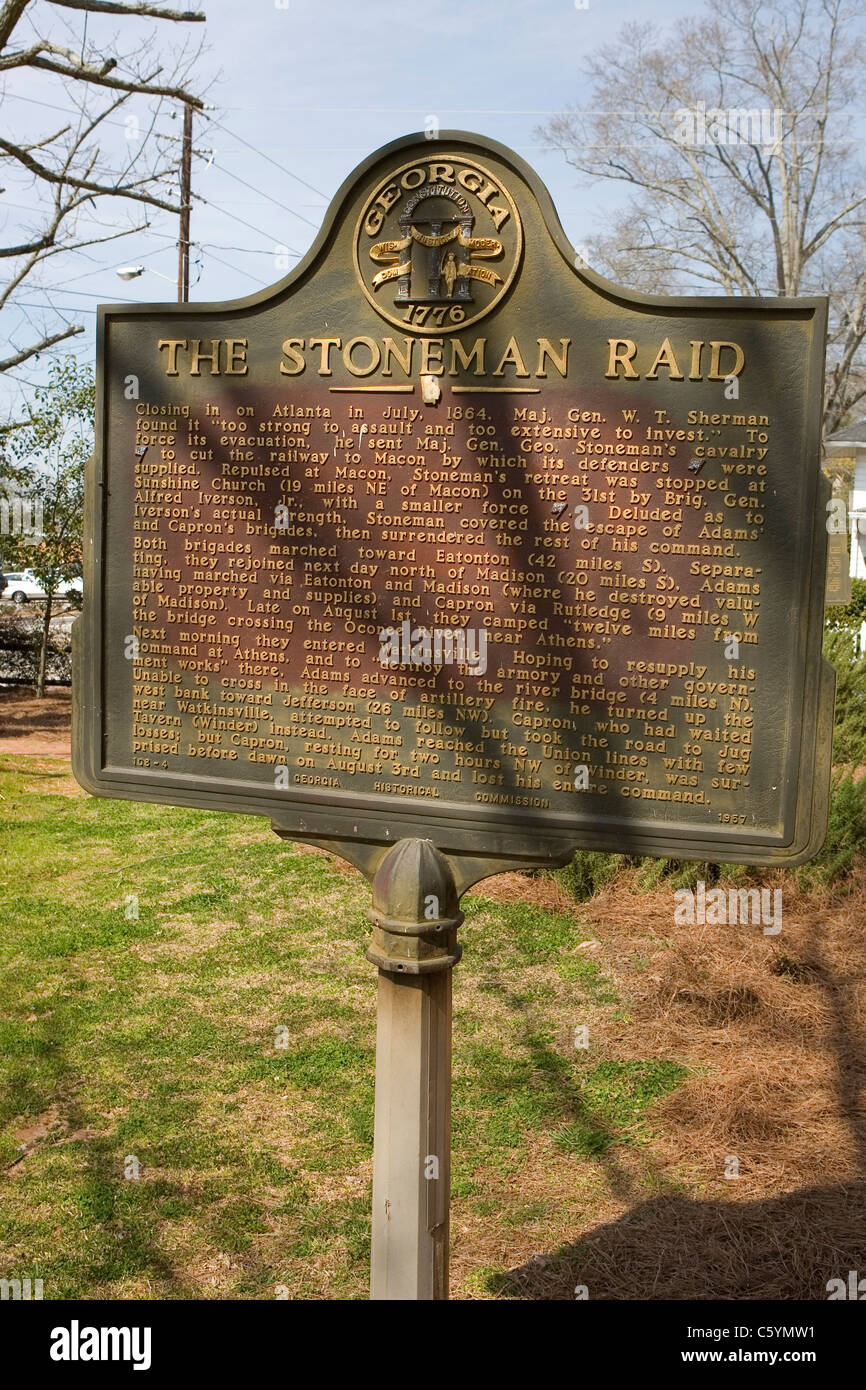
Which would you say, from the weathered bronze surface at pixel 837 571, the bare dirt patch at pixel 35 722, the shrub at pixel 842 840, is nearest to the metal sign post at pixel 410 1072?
the weathered bronze surface at pixel 837 571

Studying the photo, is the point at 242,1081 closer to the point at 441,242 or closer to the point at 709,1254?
the point at 709,1254

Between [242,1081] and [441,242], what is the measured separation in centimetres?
394

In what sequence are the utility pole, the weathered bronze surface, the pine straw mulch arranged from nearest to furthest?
the weathered bronze surface < the pine straw mulch < the utility pole

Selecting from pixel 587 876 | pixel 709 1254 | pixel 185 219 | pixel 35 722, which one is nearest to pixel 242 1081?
pixel 709 1254

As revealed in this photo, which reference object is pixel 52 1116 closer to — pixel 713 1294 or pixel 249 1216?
pixel 249 1216

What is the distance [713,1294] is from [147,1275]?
200 centimetres

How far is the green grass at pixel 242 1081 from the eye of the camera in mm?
4246

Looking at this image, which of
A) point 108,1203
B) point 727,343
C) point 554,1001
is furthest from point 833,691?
→ point 554,1001

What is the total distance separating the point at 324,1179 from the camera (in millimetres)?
4668

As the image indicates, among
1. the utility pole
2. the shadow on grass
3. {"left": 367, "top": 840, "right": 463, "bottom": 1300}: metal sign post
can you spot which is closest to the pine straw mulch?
the shadow on grass

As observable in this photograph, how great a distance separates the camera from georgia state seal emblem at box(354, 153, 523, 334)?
10.3ft

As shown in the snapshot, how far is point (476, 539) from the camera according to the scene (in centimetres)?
326

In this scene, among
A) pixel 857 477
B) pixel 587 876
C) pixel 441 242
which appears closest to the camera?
pixel 441 242

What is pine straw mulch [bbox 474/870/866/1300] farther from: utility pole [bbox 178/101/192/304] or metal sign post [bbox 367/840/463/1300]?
utility pole [bbox 178/101/192/304]
